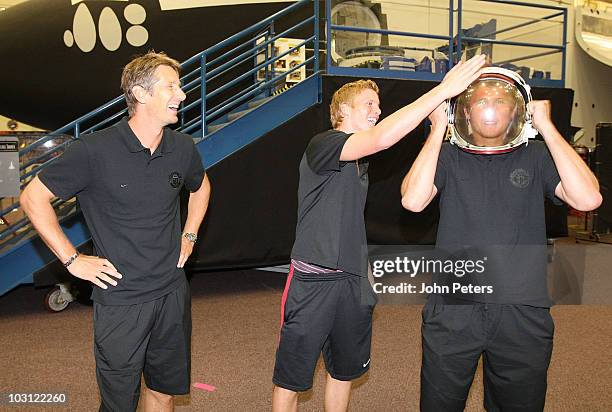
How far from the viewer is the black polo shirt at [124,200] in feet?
6.58

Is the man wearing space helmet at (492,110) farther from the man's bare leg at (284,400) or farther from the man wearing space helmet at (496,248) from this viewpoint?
the man's bare leg at (284,400)

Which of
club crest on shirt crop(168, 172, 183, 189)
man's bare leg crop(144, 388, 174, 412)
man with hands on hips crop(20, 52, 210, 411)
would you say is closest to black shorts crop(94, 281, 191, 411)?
man with hands on hips crop(20, 52, 210, 411)

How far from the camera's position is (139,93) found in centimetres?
211

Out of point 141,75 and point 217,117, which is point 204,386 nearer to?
point 141,75

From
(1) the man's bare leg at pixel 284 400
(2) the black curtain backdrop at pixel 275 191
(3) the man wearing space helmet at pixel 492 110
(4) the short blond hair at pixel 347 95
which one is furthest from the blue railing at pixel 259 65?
(3) the man wearing space helmet at pixel 492 110

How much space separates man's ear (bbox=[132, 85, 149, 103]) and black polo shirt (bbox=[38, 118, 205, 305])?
4.8 inches

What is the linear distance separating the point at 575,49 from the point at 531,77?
3.03 metres

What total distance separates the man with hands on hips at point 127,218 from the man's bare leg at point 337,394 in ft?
2.66

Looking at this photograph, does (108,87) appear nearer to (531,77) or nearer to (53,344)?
(53,344)

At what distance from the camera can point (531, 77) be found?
283 inches

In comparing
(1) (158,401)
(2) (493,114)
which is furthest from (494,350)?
(1) (158,401)

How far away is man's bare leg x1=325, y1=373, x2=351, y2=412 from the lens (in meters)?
2.51

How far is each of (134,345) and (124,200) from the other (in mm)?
561

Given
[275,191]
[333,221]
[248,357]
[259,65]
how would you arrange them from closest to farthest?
[333,221], [248,357], [259,65], [275,191]
